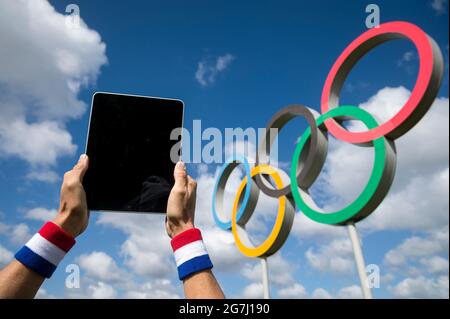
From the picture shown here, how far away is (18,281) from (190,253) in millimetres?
704

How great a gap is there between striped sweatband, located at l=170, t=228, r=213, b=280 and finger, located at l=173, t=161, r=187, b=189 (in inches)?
10.4

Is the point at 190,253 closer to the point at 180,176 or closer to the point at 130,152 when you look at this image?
the point at 180,176

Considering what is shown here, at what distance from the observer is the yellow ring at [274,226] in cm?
756

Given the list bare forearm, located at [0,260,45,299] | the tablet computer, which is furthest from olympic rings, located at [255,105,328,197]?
bare forearm, located at [0,260,45,299]

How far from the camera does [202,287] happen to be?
1298 millimetres

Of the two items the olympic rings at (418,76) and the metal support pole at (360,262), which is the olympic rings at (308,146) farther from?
the metal support pole at (360,262)

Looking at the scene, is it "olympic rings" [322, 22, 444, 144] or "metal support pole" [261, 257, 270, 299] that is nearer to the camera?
"olympic rings" [322, 22, 444, 144]

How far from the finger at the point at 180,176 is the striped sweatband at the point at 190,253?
26 centimetres

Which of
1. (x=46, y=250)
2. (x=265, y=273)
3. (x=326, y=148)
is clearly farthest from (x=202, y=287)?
(x=265, y=273)

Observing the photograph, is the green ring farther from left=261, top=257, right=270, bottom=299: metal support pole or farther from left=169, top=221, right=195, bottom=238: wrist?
left=169, top=221, right=195, bottom=238: wrist

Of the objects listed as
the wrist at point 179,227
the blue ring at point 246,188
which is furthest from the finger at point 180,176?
the blue ring at point 246,188

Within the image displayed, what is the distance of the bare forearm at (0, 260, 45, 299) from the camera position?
128cm

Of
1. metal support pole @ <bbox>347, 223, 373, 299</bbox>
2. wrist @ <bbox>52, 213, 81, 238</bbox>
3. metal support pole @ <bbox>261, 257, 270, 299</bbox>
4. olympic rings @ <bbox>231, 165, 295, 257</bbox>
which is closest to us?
wrist @ <bbox>52, 213, 81, 238</bbox>
